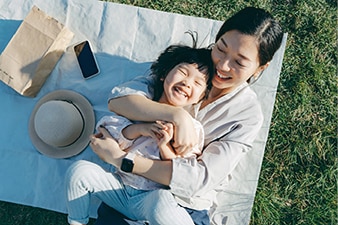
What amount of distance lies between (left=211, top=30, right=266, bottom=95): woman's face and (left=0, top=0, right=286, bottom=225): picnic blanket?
A: 542mm

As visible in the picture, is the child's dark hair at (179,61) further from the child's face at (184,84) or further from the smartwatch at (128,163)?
the smartwatch at (128,163)

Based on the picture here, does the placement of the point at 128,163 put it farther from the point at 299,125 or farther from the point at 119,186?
the point at 299,125

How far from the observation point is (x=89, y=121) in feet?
8.05

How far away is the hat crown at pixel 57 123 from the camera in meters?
2.21

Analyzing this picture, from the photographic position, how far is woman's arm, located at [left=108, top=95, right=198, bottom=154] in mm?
1932

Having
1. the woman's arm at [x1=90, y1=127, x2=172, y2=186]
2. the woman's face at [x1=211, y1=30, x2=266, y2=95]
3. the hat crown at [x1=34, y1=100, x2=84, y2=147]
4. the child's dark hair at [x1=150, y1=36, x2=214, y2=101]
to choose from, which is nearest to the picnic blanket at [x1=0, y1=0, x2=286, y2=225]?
the hat crown at [x1=34, y1=100, x2=84, y2=147]

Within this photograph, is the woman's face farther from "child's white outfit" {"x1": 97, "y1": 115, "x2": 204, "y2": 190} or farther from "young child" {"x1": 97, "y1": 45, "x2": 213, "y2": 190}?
"child's white outfit" {"x1": 97, "y1": 115, "x2": 204, "y2": 190}

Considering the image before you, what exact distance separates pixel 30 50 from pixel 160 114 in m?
0.89

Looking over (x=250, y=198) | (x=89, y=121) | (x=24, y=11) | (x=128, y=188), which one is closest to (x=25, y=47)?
(x=24, y=11)

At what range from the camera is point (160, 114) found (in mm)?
1975

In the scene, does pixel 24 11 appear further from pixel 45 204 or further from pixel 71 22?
pixel 45 204

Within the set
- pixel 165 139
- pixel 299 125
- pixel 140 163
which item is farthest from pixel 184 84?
pixel 299 125

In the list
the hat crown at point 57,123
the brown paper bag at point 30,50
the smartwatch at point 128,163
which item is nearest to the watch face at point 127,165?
the smartwatch at point 128,163

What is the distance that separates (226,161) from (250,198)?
49 cm
